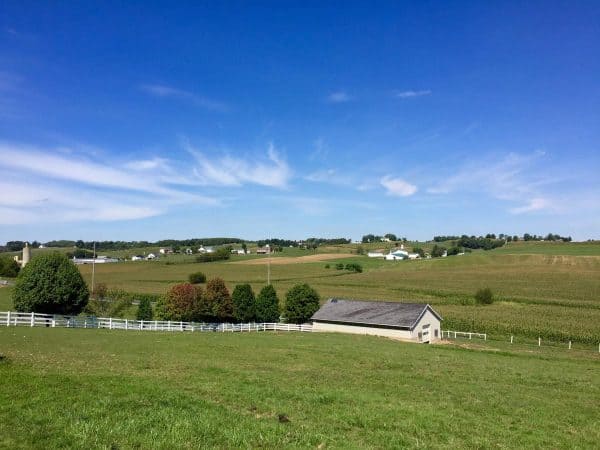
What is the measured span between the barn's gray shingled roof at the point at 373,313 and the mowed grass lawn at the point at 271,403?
2491 centimetres

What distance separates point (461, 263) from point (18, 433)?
431 ft

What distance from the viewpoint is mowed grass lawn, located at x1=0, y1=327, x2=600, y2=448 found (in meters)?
9.27

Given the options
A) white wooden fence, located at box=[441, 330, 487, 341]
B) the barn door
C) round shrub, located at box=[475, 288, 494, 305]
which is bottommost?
white wooden fence, located at box=[441, 330, 487, 341]

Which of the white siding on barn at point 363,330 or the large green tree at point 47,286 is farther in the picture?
the white siding on barn at point 363,330

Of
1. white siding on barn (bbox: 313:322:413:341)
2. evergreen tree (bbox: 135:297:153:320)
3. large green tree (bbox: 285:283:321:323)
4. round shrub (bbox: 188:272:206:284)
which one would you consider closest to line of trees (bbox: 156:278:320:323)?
large green tree (bbox: 285:283:321:323)

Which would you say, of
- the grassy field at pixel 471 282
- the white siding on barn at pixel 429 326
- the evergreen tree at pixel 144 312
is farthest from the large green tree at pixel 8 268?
the white siding on barn at pixel 429 326

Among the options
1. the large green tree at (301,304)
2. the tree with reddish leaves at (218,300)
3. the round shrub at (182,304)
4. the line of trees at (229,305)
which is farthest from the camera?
the large green tree at (301,304)

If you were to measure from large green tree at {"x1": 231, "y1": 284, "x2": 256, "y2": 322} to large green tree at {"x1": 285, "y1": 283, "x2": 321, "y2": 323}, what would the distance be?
4.26 metres

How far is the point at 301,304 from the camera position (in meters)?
56.3

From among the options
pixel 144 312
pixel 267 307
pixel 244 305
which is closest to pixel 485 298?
pixel 267 307

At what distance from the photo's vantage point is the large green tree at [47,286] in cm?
4203

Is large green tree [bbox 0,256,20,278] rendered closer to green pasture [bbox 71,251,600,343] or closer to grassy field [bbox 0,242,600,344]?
grassy field [bbox 0,242,600,344]

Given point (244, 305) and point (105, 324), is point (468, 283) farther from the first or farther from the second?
point (105, 324)

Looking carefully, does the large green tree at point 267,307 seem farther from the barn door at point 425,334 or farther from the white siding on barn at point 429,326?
the barn door at point 425,334
